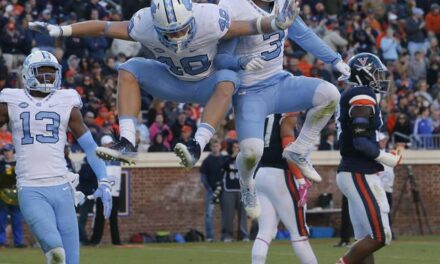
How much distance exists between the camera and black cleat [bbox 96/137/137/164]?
9515 mm

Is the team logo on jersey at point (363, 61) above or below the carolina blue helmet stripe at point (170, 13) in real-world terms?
below

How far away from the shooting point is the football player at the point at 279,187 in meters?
12.2

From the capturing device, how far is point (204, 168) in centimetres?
2089

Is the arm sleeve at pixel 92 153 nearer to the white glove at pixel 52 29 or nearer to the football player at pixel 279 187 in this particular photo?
the white glove at pixel 52 29

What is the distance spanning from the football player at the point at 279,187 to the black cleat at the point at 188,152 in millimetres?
2782

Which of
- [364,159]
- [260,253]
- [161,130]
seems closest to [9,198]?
[161,130]

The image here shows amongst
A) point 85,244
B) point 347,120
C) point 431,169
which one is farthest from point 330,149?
point 347,120

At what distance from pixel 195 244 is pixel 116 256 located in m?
3.62

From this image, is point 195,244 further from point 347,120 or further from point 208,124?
point 208,124

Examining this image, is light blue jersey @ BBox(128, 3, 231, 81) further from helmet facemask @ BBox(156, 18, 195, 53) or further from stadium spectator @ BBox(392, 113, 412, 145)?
stadium spectator @ BBox(392, 113, 412, 145)

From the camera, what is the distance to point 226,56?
9.91 meters

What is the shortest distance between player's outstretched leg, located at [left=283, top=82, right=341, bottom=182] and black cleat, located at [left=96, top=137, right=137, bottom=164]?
161 cm

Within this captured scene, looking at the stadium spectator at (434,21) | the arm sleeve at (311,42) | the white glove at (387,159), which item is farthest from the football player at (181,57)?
the stadium spectator at (434,21)

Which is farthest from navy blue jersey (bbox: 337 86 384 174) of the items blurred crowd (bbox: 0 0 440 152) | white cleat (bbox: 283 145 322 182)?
blurred crowd (bbox: 0 0 440 152)
